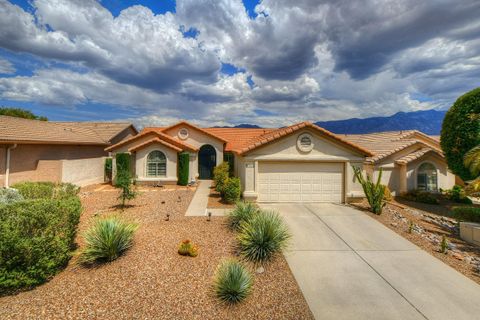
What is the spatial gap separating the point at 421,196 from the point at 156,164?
19814 mm

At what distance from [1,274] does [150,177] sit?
13.5m

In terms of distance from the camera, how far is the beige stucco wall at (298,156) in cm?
1355

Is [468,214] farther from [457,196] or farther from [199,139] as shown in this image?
[199,139]

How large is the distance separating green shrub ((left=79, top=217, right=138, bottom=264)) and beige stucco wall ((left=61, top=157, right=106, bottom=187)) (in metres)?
12.5

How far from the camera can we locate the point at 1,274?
17.8ft

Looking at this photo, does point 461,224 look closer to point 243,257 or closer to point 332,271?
point 332,271

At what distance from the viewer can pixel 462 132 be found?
49.5 feet

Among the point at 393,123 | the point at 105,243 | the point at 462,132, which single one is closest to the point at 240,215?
the point at 105,243

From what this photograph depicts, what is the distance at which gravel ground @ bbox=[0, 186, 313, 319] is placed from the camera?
494cm

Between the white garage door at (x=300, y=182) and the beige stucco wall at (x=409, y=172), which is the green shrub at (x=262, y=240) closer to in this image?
the white garage door at (x=300, y=182)

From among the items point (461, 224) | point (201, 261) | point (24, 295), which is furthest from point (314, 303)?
point (461, 224)

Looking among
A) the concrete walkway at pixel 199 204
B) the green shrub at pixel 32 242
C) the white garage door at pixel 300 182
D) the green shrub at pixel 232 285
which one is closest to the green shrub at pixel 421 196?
the white garage door at pixel 300 182

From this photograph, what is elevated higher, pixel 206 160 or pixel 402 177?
pixel 206 160

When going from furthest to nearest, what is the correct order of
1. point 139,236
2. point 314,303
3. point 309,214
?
point 309,214, point 139,236, point 314,303
